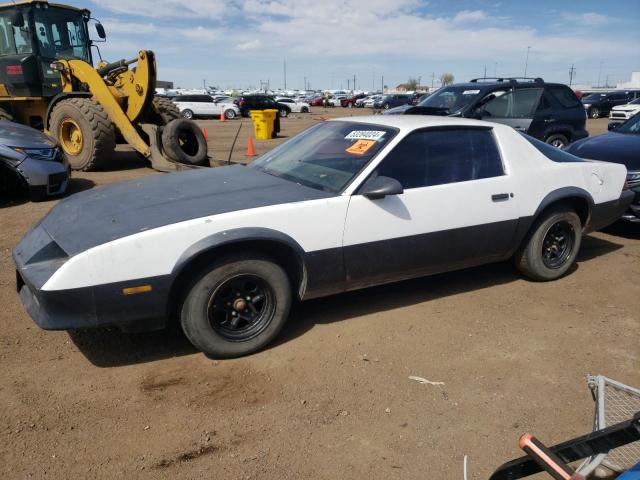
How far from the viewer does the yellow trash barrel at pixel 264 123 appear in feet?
55.4

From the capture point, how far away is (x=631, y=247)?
5.66 metres

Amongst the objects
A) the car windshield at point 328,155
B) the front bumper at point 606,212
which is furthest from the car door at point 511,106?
the car windshield at point 328,155

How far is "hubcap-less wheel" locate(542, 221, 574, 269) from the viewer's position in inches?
176

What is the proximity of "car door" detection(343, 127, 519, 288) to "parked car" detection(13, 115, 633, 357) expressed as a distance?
0.03 feet

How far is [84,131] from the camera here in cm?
926

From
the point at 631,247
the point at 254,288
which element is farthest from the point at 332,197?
the point at 631,247

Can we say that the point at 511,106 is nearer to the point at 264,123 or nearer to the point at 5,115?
the point at 264,123

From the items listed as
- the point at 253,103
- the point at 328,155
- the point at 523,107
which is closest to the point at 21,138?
the point at 328,155

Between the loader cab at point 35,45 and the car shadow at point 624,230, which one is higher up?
the loader cab at point 35,45

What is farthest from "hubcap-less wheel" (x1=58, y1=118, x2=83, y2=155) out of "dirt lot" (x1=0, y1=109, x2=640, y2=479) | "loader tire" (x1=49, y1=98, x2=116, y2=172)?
"dirt lot" (x1=0, y1=109, x2=640, y2=479)

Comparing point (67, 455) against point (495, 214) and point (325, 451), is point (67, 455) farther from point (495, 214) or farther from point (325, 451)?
point (495, 214)

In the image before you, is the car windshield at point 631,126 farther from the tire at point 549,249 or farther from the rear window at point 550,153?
the tire at point 549,249

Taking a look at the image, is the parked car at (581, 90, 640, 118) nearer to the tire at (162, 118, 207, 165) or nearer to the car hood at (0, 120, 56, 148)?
the tire at (162, 118, 207, 165)

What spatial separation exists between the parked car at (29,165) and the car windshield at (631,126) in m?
8.08
